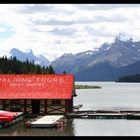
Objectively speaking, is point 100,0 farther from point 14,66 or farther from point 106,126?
point 14,66

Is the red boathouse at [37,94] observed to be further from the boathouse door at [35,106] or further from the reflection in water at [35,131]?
the reflection in water at [35,131]

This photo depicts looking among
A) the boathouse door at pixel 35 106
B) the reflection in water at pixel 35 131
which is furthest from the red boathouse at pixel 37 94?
the reflection in water at pixel 35 131

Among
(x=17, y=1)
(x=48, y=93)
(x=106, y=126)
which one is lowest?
(x=106, y=126)

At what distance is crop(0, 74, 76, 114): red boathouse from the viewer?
40.4 m

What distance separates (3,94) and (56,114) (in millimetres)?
5918

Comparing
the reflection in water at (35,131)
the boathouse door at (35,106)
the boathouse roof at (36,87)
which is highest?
the boathouse roof at (36,87)

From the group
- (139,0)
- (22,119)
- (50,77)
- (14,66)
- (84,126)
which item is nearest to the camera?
(139,0)

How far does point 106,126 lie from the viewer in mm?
36219


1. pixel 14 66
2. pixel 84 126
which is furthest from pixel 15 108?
pixel 14 66

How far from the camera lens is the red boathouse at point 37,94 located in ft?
133

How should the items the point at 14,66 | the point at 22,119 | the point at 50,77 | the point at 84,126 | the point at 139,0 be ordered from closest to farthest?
1. the point at 139,0
2. the point at 84,126
3. the point at 22,119
4. the point at 50,77
5. the point at 14,66

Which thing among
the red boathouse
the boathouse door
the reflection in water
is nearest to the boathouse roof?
the red boathouse

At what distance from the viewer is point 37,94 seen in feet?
135

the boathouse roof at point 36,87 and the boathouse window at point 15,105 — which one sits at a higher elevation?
the boathouse roof at point 36,87
